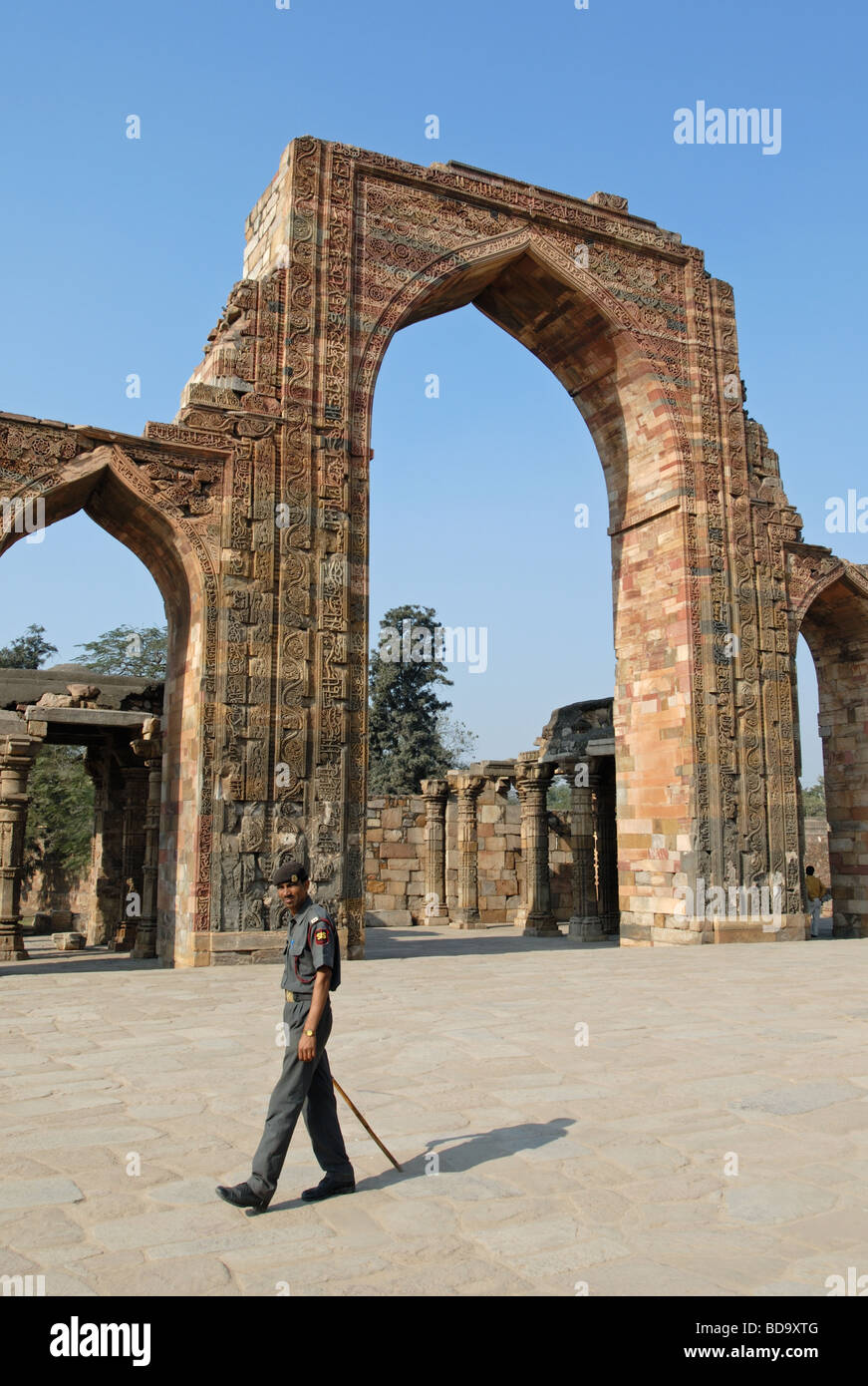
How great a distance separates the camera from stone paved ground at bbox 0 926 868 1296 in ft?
8.98

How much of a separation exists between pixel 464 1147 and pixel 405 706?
108 feet

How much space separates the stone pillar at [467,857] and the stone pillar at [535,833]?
1.90 meters

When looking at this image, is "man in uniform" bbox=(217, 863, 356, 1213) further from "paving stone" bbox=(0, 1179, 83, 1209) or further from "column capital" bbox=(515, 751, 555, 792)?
"column capital" bbox=(515, 751, 555, 792)

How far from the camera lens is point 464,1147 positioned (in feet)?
12.6

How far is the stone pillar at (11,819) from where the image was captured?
11.6 m

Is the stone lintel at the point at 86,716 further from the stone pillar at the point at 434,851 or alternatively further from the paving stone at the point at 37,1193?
the paving stone at the point at 37,1193

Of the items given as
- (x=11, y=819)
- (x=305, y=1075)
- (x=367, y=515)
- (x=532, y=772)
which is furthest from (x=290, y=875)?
(x=532, y=772)

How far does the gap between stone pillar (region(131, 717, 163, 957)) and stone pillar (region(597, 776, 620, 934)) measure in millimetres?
7531

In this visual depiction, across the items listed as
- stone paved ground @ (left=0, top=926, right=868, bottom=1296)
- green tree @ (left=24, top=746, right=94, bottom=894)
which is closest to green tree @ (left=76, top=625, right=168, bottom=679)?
green tree @ (left=24, top=746, right=94, bottom=894)

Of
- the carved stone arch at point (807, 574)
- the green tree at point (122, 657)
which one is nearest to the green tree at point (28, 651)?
the green tree at point (122, 657)

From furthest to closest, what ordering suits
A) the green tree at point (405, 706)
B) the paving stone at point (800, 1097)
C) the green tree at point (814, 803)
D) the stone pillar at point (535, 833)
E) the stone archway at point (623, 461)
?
the green tree at point (814, 803), the green tree at point (405, 706), the stone pillar at point (535, 833), the stone archway at point (623, 461), the paving stone at point (800, 1097)

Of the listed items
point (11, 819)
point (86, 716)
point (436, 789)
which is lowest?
point (11, 819)

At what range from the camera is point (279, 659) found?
10805 mm

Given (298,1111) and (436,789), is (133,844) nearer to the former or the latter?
(436,789)
